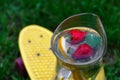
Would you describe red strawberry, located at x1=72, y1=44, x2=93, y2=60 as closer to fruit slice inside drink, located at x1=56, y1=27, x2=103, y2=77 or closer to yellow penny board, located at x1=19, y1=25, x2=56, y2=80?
fruit slice inside drink, located at x1=56, y1=27, x2=103, y2=77

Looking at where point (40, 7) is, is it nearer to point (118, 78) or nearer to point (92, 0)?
point (92, 0)

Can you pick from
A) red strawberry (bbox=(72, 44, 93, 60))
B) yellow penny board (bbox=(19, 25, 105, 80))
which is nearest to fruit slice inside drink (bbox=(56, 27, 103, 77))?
red strawberry (bbox=(72, 44, 93, 60))

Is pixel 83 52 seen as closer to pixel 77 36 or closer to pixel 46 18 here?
pixel 77 36

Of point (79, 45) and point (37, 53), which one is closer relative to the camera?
point (79, 45)

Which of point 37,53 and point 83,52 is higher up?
point 83,52

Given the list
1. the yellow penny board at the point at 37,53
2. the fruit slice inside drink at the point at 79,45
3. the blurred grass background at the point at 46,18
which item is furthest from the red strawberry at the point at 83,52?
the blurred grass background at the point at 46,18

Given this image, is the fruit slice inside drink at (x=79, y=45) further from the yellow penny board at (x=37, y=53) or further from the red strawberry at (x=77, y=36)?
the yellow penny board at (x=37, y=53)

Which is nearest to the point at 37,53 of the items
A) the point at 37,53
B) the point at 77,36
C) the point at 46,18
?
the point at 37,53
